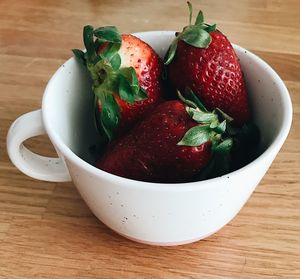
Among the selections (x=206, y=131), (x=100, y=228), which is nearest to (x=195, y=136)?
(x=206, y=131)

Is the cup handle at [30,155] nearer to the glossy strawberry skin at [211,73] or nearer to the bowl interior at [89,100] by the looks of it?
the bowl interior at [89,100]

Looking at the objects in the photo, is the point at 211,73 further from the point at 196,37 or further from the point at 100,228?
the point at 100,228

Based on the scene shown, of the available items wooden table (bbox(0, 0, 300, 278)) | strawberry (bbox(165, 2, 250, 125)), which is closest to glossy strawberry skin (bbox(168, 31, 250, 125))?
strawberry (bbox(165, 2, 250, 125))

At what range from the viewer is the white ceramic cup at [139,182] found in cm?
38

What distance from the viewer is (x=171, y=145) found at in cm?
41

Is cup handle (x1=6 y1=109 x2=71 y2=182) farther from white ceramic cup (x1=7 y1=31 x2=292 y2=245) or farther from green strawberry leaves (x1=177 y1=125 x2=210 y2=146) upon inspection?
green strawberry leaves (x1=177 y1=125 x2=210 y2=146)

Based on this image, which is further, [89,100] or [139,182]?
[89,100]

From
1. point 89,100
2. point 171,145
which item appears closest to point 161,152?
point 171,145

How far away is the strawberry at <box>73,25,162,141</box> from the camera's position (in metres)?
0.43

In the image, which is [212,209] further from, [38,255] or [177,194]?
[38,255]

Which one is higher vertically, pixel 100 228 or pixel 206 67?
pixel 206 67

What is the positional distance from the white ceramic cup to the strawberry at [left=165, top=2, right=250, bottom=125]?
1.4 inches

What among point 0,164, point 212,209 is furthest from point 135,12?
point 212,209

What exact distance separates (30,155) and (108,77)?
98 mm
